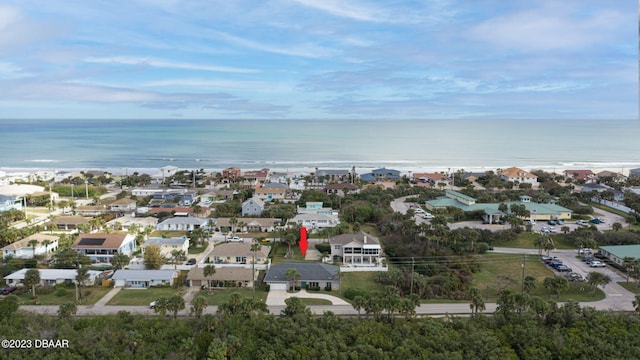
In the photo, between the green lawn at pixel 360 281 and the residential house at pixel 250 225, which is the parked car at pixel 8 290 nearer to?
the residential house at pixel 250 225

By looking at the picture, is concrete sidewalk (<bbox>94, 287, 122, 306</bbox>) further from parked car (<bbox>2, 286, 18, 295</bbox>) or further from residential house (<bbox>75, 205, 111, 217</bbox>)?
residential house (<bbox>75, 205, 111, 217</bbox>)

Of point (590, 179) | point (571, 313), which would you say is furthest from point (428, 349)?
point (590, 179)

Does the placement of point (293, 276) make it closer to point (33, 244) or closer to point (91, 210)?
point (33, 244)

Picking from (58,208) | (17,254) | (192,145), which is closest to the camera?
(17,254)

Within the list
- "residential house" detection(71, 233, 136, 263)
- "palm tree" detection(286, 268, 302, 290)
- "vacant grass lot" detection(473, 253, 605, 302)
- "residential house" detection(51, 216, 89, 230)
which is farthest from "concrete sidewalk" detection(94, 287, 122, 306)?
"vacant grass lot" detection(473, 253, 605, 302)

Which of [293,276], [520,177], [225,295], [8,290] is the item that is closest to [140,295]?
[225,295]


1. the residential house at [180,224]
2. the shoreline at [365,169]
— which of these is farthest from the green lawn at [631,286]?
the shoreline at [365,169]

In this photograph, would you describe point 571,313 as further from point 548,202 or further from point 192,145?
point 192,145
